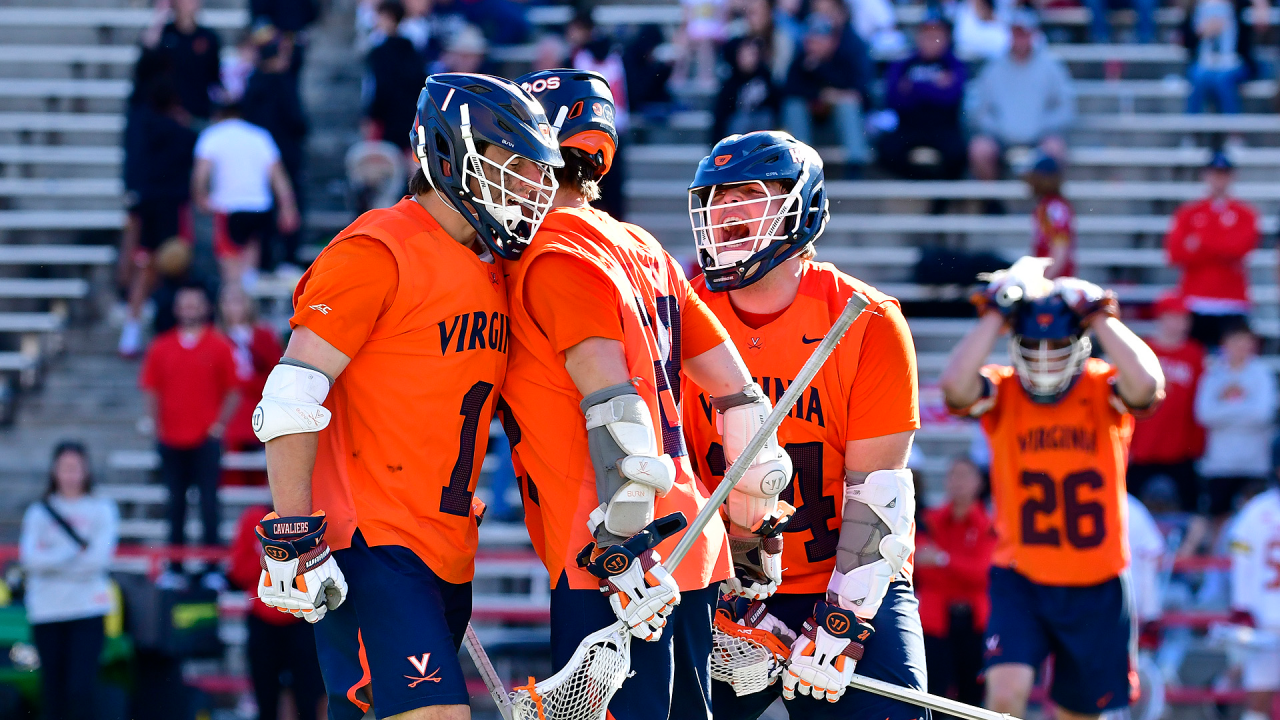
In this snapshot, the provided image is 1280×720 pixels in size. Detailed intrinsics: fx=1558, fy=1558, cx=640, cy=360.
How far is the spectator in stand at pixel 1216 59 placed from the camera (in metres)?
13.9

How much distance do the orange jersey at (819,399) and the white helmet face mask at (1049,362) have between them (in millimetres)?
2375

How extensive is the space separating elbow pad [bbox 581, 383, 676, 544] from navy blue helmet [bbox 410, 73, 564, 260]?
0.54m

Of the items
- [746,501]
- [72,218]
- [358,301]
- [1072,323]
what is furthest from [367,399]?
[72,218]

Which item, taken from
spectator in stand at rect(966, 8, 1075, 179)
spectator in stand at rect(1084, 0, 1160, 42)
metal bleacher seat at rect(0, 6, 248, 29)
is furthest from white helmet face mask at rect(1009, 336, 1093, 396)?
metal bleacher seat at rect(0, 6, 248, 29)

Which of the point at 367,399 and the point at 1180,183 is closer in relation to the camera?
the point at 367,399

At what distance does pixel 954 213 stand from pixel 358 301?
9.93 meters

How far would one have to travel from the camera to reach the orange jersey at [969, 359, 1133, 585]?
24.0 ft

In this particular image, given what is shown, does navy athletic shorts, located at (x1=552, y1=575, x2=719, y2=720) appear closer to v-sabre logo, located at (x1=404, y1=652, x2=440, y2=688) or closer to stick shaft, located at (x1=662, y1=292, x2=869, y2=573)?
stick shaft, located at (x1=662, y1=292, x2=869, y2=573)

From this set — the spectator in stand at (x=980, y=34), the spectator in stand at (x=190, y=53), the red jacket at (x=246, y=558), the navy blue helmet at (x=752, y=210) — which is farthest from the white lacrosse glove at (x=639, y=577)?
the spectator in stand at (x=980, y=34)

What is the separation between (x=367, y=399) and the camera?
14.5 ft

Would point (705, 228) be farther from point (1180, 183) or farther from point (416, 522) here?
point (1180, 183)

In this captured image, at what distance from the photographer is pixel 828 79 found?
41.8ft

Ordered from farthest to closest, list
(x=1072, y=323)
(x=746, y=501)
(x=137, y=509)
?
1. (x=137, y=509)
2. (x=1072, y=323)
3. (x=746, y=501)

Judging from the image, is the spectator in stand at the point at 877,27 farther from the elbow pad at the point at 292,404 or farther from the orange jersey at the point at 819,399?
the elbow pad at the point at 292,404
